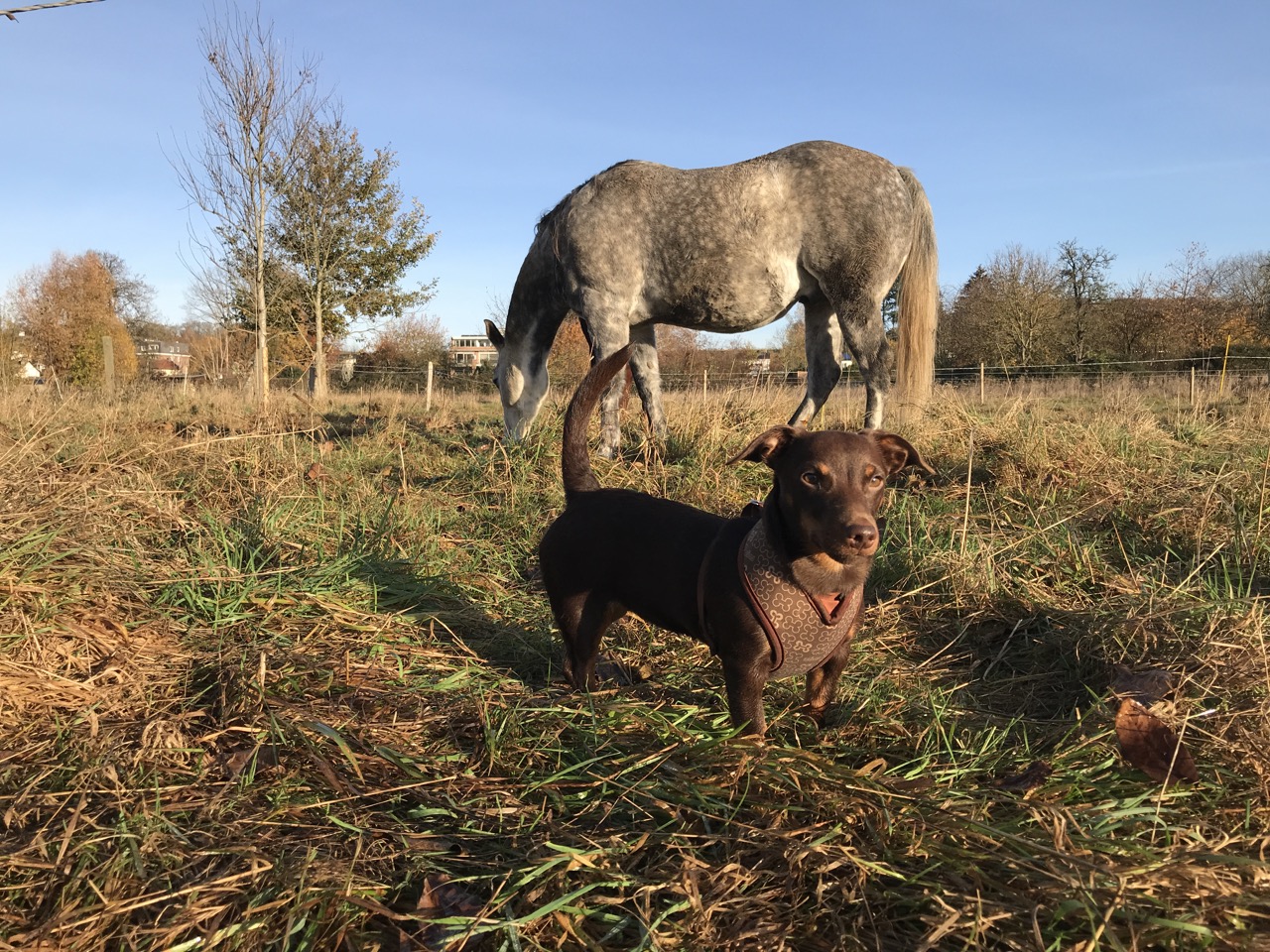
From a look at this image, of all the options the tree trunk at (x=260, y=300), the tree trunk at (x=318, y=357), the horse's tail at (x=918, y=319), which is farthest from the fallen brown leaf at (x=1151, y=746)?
the tree trunk at (x=318, y=357)

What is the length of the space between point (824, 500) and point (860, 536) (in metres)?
0.20

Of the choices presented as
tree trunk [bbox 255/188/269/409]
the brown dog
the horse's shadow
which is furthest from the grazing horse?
tree trunk [bbox 255/188/269/409]

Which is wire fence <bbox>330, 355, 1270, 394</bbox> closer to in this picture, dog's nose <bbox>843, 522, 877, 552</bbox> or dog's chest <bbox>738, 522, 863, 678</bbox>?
dog's chest <bbox>738, 522, 863, 678</bbox>

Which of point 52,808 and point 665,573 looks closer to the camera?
point 52,808

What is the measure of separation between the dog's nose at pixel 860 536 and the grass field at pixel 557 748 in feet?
1.93

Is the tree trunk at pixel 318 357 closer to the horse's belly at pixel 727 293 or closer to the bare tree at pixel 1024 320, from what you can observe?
the horse's belly at pixel 727 293

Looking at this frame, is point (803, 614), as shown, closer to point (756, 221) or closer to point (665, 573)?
point (665, 573)

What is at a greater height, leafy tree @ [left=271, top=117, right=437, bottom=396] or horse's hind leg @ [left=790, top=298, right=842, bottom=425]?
leafy tree @ [left=271, top=117, right=437, bottom=396]

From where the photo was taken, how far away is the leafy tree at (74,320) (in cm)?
3061

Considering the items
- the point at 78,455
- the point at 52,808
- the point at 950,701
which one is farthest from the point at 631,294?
the point at 52,808

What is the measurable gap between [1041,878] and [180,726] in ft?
7.66

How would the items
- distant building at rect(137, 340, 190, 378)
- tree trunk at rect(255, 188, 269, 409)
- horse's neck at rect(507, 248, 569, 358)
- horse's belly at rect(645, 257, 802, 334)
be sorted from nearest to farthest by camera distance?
horse's belly at rect(645, 257, 802, 334) → horse's neck at rect(507, 248, 569, 358) → tree trunk at rect(255, 188, 269, 409) → distant building at rect(137, 340, 190, 378)

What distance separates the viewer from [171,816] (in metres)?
1.89

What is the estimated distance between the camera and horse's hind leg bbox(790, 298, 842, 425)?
6512mm
